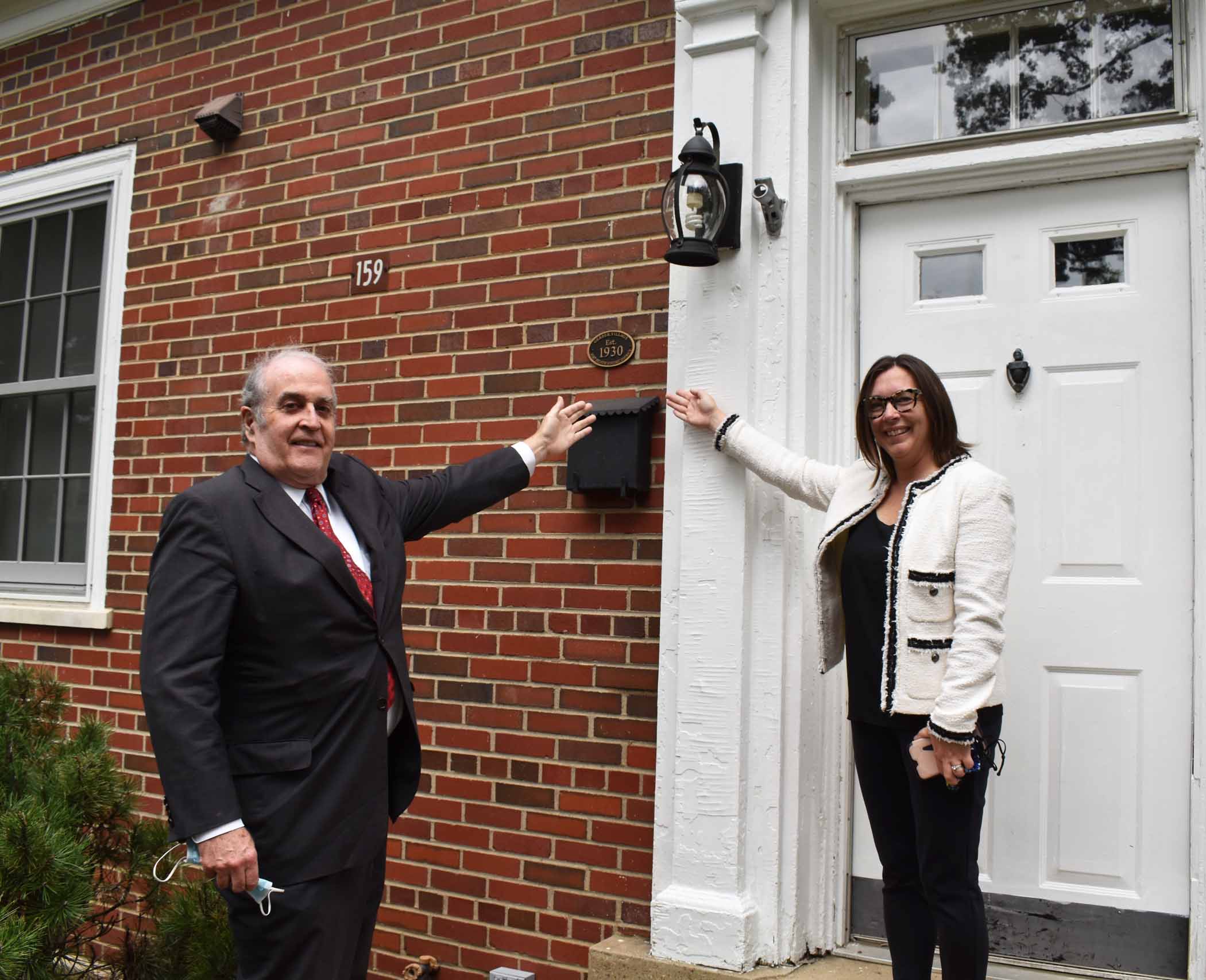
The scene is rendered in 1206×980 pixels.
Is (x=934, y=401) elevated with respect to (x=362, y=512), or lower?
elevated

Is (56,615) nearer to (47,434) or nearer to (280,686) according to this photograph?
(47,434)

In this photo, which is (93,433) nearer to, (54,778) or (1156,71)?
(54,778)

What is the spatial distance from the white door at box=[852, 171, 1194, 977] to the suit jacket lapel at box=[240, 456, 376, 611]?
74.1 inches

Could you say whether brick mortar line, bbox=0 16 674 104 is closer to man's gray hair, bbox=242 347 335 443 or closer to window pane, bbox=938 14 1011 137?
window pane, bbox=938 14 1011 137

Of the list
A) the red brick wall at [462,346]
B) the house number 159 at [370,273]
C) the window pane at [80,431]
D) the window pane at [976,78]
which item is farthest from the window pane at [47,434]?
the window pane at [976,78]

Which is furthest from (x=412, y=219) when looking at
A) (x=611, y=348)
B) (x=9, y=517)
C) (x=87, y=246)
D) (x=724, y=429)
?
(x=9, y=517)

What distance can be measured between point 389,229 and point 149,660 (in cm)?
229

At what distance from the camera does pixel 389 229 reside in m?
4.38

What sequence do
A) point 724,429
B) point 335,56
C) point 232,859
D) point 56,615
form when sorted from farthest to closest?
point 56,615 → point 335,56 → point 724,429 → point 232,859

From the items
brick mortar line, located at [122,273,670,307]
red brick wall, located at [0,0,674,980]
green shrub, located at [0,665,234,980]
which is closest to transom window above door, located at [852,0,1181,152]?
red brick wall, located at [0,0,674,980]

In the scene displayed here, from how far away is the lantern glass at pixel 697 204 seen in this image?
338 centimetres

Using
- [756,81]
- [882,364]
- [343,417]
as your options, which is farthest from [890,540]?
[343,417]

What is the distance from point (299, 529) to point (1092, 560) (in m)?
2.17

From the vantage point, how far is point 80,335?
5.54m
